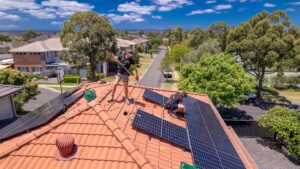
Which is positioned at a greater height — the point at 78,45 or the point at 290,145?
the point at 78,45

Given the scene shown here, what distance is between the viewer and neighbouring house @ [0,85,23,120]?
15.8 meters

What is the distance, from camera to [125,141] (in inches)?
298

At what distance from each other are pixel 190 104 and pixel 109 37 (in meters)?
29.2

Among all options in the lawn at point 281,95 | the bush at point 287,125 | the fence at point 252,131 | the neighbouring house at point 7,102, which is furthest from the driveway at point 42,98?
the lawn at point 281,95

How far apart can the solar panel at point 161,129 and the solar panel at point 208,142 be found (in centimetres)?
41

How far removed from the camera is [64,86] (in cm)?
4650

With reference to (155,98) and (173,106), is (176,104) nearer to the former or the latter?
(173,106)

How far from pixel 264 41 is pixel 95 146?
107ft

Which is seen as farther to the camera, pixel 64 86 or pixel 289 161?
pixel 64 86

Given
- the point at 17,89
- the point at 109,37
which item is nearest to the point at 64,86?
the point at 109,37

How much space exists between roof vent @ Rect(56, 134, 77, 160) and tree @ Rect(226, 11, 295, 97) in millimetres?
32869

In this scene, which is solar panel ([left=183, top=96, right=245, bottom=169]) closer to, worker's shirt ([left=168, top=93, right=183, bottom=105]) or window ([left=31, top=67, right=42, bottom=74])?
worker's shirt ([left=168, top=93, right=183, bottom=105])

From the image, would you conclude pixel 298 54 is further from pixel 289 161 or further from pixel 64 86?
pixel 64 86

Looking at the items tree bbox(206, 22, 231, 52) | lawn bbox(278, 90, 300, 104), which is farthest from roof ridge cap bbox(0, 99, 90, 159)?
tree bbox(206, 22, 231, 52)
